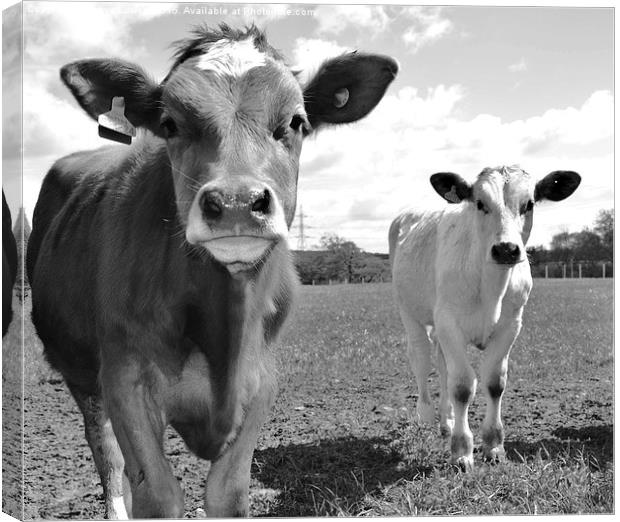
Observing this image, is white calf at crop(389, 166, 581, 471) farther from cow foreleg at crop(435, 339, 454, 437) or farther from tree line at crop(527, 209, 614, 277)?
tree line at crop(527, 209, 614, 277)

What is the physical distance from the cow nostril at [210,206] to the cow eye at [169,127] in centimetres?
59

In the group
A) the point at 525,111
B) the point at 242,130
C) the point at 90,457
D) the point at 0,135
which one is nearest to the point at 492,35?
the point at 525,111

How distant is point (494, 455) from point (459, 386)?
21.6 inches

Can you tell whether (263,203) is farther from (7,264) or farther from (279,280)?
(7,264)

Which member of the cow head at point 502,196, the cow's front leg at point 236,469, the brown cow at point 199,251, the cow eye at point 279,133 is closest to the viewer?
the brown cow at point 199,251

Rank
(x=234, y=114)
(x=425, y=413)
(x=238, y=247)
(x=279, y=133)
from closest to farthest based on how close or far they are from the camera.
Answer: (x=238, y=247) < (x=234, y=114) < (x=279, y=133) < (x=425, y=413)

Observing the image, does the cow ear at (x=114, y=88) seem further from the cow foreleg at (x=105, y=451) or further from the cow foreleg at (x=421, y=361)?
the cow foreleg at (x=421, y=361)

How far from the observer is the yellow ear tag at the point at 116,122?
11.0 feet

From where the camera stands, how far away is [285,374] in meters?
5.53

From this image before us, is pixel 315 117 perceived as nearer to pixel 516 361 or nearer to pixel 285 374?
pixel 285 374

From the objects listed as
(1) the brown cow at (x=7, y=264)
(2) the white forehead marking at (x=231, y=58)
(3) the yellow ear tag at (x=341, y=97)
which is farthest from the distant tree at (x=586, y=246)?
(1) the brown cow at (x=7, y=264)

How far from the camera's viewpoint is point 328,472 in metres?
4.80

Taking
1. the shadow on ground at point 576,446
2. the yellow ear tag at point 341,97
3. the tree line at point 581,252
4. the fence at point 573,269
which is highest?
the yellow ear tag at point 341,97

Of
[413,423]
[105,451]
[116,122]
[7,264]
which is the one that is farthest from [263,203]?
[413,423]
